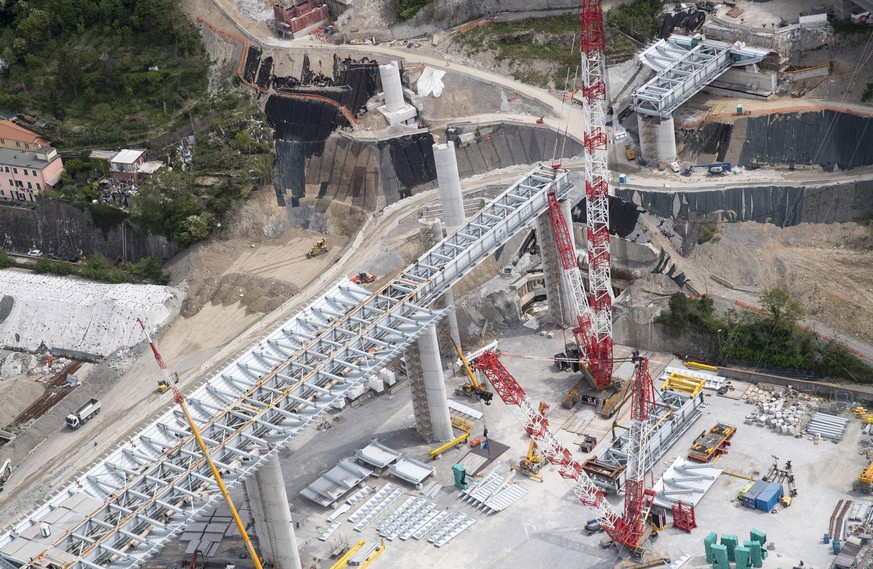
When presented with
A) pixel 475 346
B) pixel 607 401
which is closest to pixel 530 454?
pixel 607 401

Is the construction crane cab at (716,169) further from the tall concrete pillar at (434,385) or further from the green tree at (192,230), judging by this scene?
the green tree at (192,230)

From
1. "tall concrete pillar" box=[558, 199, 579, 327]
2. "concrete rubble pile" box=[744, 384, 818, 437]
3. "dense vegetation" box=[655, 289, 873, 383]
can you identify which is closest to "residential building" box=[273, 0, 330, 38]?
"tall concrete pillar" box=[558, 199, 579, 327]

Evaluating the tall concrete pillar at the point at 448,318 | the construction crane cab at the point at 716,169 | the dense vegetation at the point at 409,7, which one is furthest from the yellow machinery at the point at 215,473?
the dense vegetation at the point at 409,7

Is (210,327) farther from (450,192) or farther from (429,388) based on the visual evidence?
(429,388)

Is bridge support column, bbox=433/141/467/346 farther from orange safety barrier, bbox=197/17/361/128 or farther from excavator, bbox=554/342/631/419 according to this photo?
orange safety barrier, bbox=197/17/361/128

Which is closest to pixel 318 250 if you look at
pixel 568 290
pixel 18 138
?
pixel 568 290

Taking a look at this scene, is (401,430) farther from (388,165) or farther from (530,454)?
(388,165)
